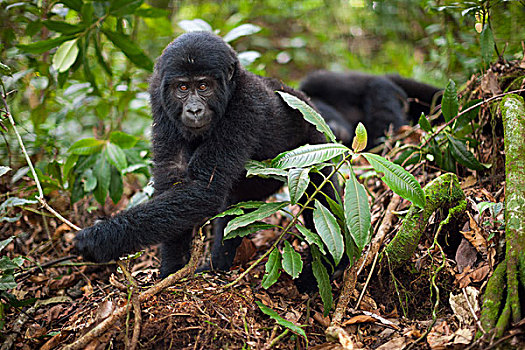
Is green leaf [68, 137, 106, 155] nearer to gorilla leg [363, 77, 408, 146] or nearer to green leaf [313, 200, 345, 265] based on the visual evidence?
green leaf [313, 200, 345, 265]

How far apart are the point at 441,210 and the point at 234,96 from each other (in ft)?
6.86

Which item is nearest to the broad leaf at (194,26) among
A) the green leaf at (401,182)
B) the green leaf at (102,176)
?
the green leaf at (102,176)

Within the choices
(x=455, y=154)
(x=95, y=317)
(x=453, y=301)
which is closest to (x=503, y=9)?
(x=455, y=154)

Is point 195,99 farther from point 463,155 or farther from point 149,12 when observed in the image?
point 463,155

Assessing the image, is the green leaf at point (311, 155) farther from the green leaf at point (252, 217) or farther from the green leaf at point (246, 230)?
the green leaf at point (246, 230)

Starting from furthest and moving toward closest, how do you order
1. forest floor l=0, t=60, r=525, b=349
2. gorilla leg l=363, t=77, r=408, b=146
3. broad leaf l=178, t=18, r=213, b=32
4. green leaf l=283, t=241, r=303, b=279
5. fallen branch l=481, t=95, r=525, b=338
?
gorilla leg l=363, t=77, r=408, b=146
broad leaf l=178, t=18, r=213, b=32
green leaf l=283, t=241, r=303, b=279
forest floor l=0, t=60, r=525, b=349
fallen branch l=481, t=95, r=525, b=338

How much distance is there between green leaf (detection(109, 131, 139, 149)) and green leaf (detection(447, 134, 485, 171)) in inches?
130

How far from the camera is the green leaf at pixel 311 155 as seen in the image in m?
3.07

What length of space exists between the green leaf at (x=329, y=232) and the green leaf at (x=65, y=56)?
3192 millimetres

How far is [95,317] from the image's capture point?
10.6 feet

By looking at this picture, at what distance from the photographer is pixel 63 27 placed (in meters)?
4.64

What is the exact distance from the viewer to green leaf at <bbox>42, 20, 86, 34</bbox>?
4.55 metres

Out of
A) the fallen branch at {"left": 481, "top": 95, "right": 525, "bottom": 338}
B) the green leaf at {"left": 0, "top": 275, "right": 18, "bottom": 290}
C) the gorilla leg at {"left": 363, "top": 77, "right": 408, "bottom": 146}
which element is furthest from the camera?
the gorilla leg at {"left": 363, "top": 77, "right": 408, "bottom": 146}

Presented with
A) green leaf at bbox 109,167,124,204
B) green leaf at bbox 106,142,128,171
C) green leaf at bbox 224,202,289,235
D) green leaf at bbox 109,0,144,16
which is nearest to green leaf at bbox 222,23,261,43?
green leaf at bbox 109,0,144,16
